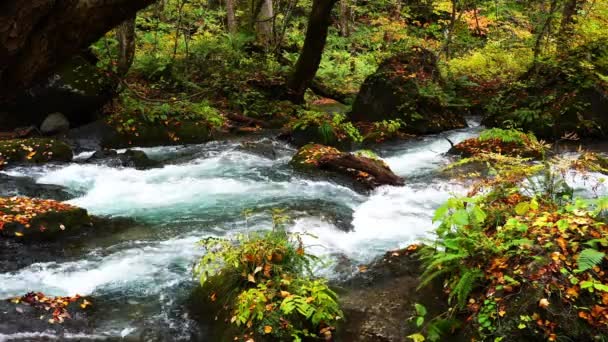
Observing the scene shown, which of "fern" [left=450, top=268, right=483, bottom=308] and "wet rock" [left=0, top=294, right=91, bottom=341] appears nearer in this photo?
"fern" [left=450, top=268, right=483, bottom=308]

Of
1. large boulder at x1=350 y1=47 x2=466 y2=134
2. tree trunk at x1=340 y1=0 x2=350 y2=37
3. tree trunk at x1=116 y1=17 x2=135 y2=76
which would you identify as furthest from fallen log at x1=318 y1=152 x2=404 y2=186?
tree trunk at x1=340 y1=0 x2=350 y2=37

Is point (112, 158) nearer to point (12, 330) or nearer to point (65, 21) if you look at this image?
point (12, 330)

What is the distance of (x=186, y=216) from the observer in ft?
26.4

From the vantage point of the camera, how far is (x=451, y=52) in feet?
84.1

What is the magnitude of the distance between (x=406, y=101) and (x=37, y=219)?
1041 cm

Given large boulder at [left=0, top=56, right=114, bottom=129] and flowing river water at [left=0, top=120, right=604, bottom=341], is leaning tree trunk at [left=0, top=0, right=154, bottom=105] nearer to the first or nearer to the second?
flowing river water at [left=0, top=120, right=604, bottom=341]

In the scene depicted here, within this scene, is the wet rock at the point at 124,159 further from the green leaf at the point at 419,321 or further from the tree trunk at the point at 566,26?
the tree trunk at the point at 566,26

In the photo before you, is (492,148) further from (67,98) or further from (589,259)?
(67,98)

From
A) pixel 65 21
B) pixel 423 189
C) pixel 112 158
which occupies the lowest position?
pixel 423 189

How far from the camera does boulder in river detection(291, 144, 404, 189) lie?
9.50m

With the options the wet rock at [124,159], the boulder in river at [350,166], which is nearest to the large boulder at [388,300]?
the boulder in river at [350,166]

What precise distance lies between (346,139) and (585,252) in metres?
9.51

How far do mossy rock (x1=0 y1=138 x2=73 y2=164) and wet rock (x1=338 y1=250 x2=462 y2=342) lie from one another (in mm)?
8241

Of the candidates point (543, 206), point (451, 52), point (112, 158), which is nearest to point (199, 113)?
point (112, 158)
